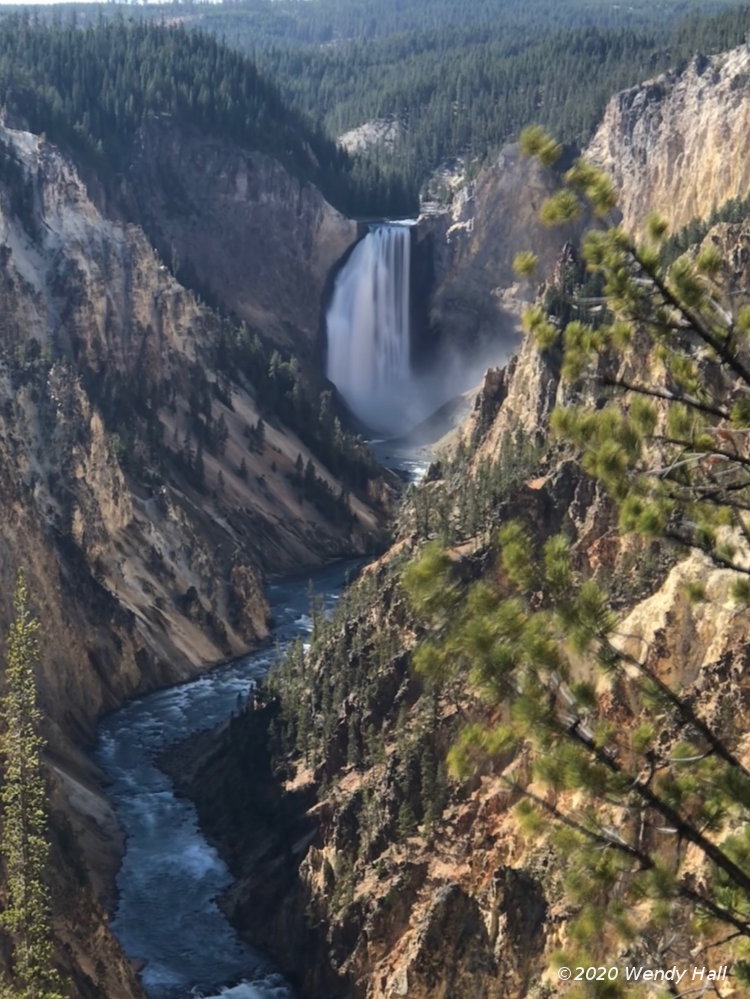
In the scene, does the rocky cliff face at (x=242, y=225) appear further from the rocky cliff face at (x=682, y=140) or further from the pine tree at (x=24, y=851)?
the pine tree at (x=24, y=851)

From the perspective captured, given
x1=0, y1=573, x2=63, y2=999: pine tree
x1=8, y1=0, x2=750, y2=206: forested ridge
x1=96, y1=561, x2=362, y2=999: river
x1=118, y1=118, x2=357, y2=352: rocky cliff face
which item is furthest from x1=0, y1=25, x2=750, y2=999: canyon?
x1=8, y1=0, x2=750, y2=206: forested ridge

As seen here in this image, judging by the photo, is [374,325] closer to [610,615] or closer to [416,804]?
[416,804]

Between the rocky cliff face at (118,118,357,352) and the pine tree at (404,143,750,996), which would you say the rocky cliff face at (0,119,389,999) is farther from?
the pine tree at (404,143,750,996)

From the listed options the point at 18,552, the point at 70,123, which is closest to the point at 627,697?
the point at 18,552

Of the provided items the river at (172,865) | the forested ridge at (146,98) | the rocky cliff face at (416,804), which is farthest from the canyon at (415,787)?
the forested ridge at (146,98)

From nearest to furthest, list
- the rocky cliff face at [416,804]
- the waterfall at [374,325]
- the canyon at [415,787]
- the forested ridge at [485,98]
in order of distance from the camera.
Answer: the rocky cliff face at [416,804] < the canyon at [415,787] < the waterfall at [374,325] < the forested ridge at [485,98]

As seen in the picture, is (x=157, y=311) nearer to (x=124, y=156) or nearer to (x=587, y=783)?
(x=124, y=156)
